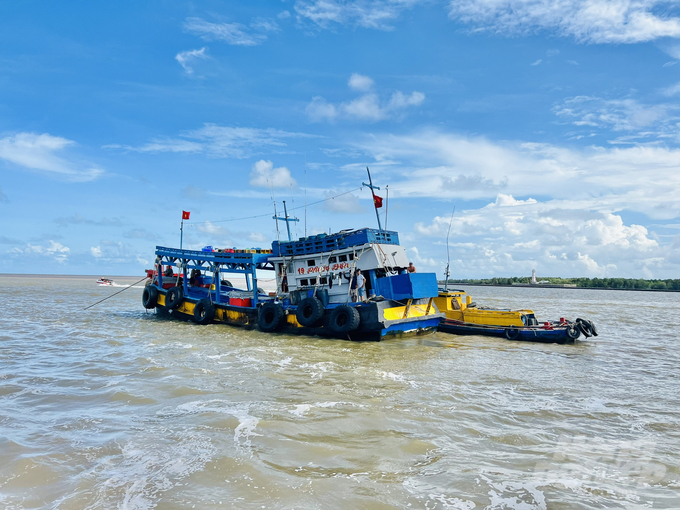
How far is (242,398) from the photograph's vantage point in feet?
31.7

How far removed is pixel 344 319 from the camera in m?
18.8

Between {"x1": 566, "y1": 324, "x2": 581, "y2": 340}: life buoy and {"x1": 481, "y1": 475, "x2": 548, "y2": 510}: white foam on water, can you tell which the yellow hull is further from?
{"x1": 481, "y1": 475, "x2": 548, "y2": 510}: white foam on water

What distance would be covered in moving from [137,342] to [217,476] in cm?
1338

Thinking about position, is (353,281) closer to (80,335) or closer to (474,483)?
(80,335)

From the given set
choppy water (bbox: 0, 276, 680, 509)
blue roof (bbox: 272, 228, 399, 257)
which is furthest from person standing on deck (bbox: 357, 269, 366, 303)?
choppy water (bbox: 0, 276, 680, 509)

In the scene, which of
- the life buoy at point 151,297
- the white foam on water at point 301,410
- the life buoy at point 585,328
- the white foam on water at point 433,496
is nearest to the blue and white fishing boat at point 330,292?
the life buoy at point 151,297

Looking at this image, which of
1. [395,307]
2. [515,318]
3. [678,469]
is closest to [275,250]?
[395,307]

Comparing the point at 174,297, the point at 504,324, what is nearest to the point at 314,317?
the point at 504,324

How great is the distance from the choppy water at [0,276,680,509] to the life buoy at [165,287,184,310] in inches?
375

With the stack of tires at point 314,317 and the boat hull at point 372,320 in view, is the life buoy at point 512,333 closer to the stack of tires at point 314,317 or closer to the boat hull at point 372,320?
the boat hull at point 372,320

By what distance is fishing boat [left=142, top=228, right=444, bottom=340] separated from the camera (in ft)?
62.6

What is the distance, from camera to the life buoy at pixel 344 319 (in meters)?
18.5

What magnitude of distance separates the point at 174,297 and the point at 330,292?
10422mm

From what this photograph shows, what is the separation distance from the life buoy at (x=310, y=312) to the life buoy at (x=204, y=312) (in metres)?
5.80
